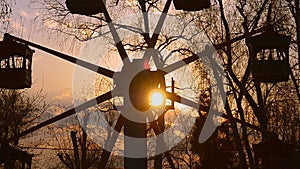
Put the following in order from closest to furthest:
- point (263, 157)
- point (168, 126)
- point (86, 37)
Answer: point (263, 157), point (86, 37), point (168, 126)

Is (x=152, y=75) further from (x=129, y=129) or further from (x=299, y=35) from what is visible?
(x=299, y=35)

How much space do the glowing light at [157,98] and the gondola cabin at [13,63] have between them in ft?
5.59

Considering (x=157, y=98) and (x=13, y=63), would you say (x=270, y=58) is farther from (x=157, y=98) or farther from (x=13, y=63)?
(x=13, y=63)

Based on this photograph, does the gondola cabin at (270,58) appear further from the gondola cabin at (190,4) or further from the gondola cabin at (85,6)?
the gondola cabin at (85,6)

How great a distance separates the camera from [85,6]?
23.9 ft

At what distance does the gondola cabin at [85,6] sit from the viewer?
7242mm

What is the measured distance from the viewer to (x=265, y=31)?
7.21 meters

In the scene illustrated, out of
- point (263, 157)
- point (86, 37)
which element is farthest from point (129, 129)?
point (86, 37)

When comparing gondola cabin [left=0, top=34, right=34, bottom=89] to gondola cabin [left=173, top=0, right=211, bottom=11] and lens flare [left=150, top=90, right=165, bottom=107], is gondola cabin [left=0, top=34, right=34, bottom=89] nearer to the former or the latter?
lens flare [left=150, top=90, right=165, bottom=107]

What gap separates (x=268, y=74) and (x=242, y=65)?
44.7ft

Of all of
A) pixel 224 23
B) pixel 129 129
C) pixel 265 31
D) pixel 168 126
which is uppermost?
pixel 224 23

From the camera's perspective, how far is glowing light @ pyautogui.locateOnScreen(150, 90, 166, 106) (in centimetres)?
693

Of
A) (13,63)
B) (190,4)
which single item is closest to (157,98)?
(190,4)

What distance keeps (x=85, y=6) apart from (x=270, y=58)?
8.31 feet
